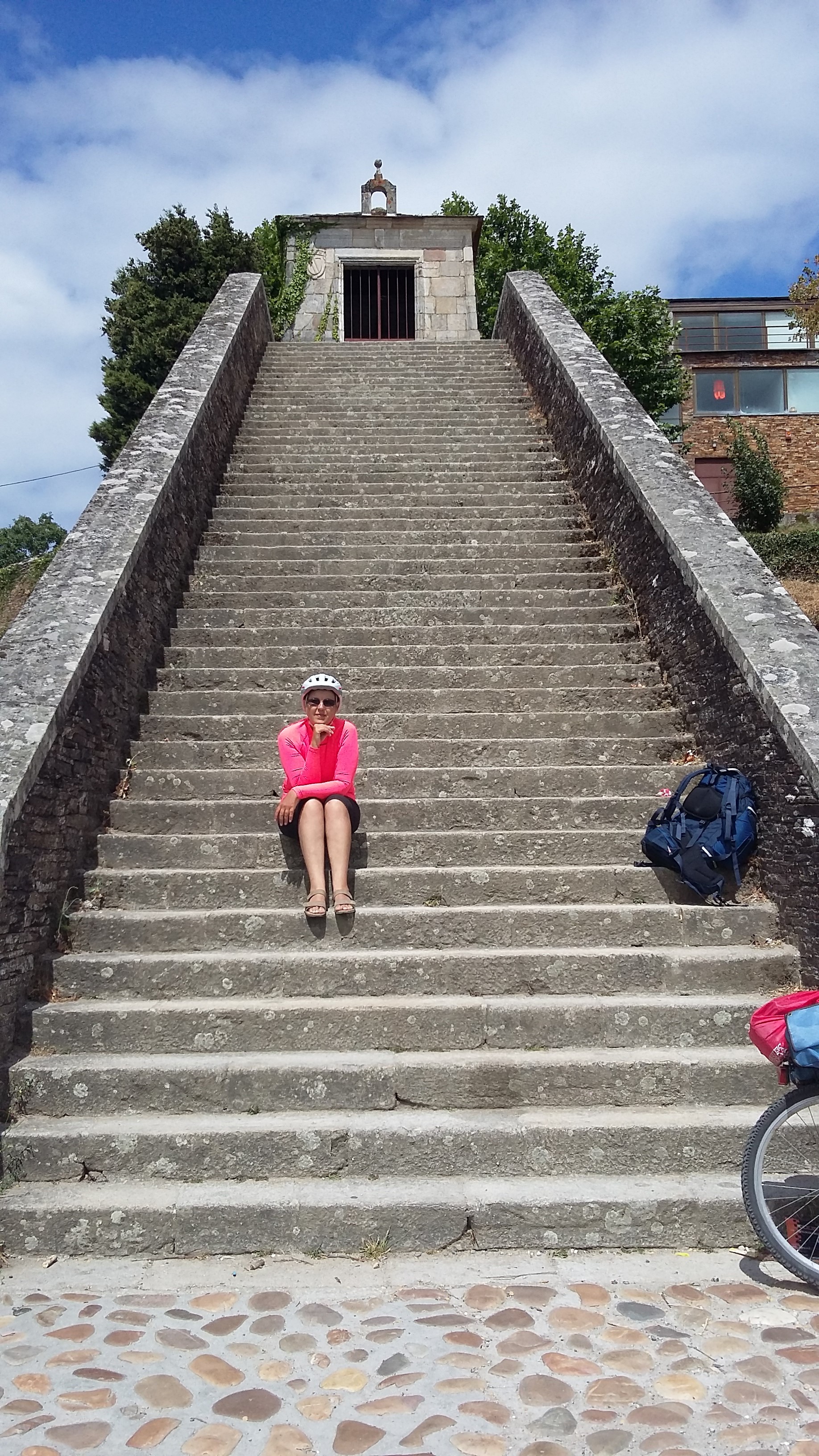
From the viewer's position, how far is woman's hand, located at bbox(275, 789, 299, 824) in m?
4.12

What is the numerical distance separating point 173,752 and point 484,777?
1.50 m

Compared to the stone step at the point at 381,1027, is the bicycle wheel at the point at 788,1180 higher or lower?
lower

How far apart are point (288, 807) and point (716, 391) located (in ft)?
87.8

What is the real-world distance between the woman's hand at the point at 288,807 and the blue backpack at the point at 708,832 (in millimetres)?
1425

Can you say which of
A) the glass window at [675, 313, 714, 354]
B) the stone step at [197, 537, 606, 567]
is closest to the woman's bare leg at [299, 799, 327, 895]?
the stone step at [197, 537, 606, 567]

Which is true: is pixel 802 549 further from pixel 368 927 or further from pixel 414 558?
pixel 368 927

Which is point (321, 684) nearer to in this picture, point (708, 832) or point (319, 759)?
point (319, 759)

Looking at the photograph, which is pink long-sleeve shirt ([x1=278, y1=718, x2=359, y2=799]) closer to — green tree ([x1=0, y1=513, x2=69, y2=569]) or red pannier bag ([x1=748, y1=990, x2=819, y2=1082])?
red pannier bag ([x1=748, y1=990, x2=819, y2=1082])

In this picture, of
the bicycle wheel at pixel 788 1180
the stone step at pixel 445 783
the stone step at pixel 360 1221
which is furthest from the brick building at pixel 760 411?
the stone step at pixel 360 1221

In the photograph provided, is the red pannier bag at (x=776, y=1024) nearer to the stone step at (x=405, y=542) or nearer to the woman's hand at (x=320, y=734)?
the woman's hand at (x=320, y=734)

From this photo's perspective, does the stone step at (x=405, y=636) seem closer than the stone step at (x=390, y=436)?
Yes

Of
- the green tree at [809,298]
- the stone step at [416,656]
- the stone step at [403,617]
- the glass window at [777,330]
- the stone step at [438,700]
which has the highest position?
the glass window at [777,330]

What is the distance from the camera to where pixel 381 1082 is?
11.0 feet

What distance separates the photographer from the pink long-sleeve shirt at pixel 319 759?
165 inches
